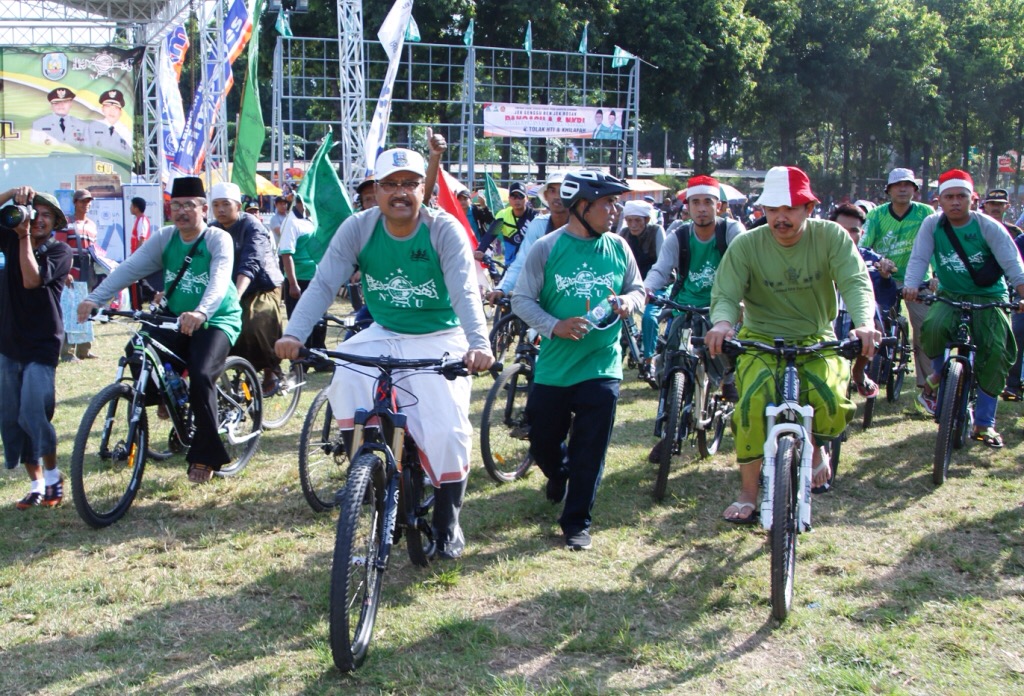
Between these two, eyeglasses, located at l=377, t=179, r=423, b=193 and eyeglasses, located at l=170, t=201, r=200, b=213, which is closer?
eyeglasses, located at l=377, t=179, r=423, b=193

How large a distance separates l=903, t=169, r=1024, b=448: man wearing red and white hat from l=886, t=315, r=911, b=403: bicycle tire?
6.35 ft

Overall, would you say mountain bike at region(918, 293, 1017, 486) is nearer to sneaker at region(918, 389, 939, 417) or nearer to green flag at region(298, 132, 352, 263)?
sneaker at region(918, 389, 939, 417)

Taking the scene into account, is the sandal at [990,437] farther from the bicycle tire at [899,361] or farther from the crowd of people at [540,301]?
the bicycle tire at [899,361]

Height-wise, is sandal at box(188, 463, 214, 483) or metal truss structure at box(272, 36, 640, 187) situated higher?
metal truss structure at box(272, 36, 640, 187)

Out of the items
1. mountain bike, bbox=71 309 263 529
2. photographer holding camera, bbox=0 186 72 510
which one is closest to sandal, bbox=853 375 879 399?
mountain bike, bbox=71 309 263 529

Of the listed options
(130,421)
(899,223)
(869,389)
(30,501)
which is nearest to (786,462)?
(130,421)

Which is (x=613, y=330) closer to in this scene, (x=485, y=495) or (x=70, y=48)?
(x=485, y=495)

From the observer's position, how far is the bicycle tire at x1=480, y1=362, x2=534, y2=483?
6.81 m

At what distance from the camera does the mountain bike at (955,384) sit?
22.1 feet

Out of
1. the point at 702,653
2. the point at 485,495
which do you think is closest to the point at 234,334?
the point at 485,495

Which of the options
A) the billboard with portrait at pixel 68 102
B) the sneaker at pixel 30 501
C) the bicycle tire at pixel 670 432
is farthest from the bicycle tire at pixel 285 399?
the billboard with portrait at pixel 68 102

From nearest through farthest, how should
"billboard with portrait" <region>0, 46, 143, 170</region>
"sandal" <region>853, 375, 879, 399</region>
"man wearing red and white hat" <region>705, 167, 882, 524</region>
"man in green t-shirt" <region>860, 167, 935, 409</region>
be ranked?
"man wearing red and white hat" <region>705, 167, 882, 524</region>
"sandal" <region>853, 375, 879, 399</region>
"man in green t-shirt" <region>860, 167, 935, 409</region>
"billboard with portrait" <region>0, 46, 143, 170</region>

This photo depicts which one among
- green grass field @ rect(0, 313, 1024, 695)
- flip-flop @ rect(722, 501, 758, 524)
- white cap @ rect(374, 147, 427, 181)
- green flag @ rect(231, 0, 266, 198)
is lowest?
green grass field @ rect(0, 313, 1024, 695)

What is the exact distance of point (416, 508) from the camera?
4.82 meters
